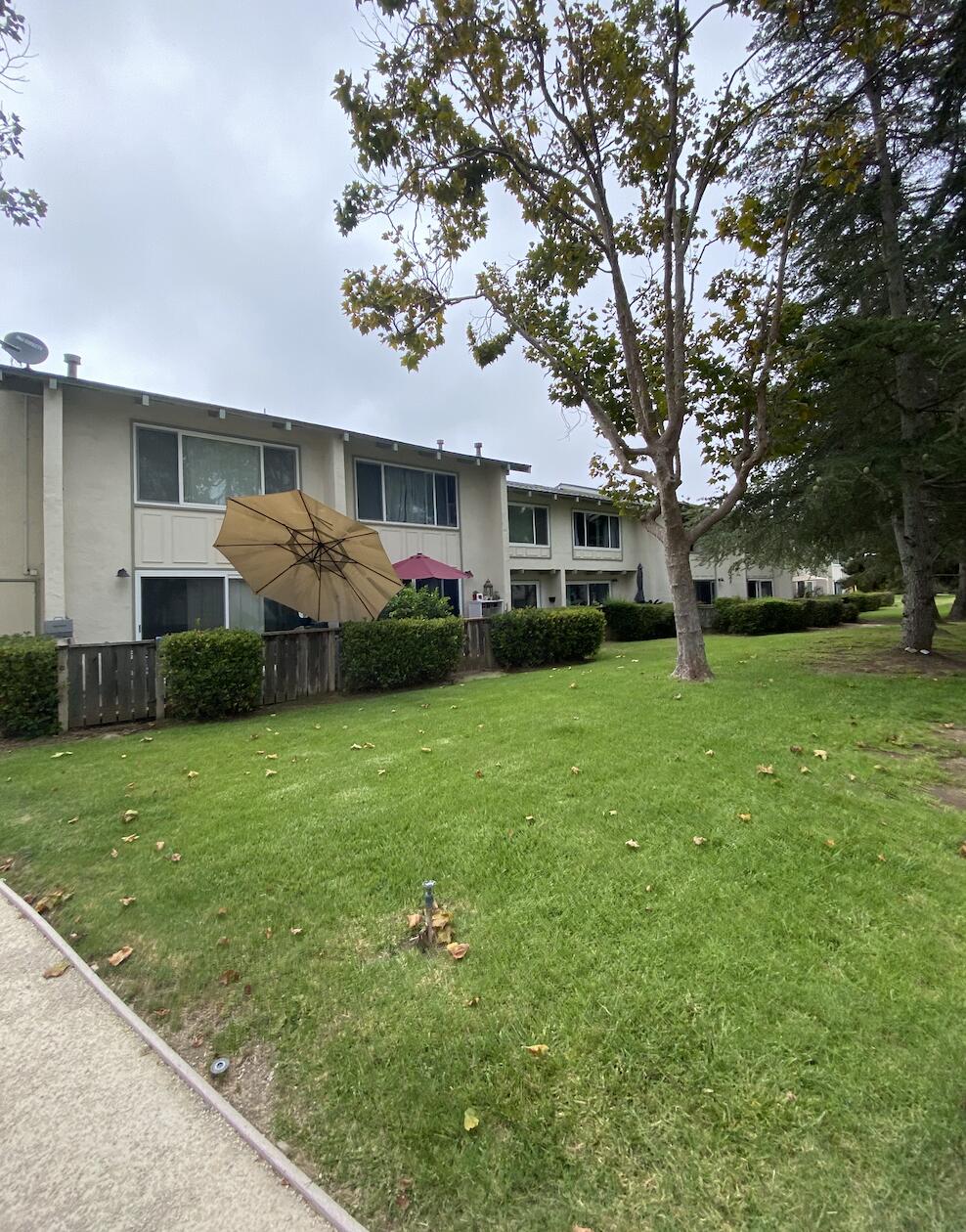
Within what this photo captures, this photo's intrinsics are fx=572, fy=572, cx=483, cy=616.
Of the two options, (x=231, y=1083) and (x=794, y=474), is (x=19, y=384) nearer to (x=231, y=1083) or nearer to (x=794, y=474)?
(x=231, y=1083)

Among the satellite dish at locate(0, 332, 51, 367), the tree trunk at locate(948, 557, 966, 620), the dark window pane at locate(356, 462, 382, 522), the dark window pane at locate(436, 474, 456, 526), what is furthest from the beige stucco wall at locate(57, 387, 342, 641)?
the tree trunk at locate(948, 557, 966, 620)

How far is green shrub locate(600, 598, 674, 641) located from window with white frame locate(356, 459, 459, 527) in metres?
6.25

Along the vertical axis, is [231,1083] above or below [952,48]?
below

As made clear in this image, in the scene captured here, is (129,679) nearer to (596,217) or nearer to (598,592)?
(596,217)

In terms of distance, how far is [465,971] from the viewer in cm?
239

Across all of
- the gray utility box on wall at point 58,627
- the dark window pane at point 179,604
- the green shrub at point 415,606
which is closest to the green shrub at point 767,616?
the green shrub at point 415,606

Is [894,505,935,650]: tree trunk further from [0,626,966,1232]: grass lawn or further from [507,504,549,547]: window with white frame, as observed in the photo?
[507,504,549,547]: window with white frame

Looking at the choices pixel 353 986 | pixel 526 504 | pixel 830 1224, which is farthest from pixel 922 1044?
pixel 526 504

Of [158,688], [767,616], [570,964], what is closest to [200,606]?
[158,688]

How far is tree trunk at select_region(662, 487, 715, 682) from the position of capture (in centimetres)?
865

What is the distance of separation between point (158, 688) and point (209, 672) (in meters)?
0.87

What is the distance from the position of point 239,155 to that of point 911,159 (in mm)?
11751

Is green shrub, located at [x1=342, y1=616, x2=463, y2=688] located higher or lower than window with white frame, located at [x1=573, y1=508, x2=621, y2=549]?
lower

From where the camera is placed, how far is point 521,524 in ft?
62.9
